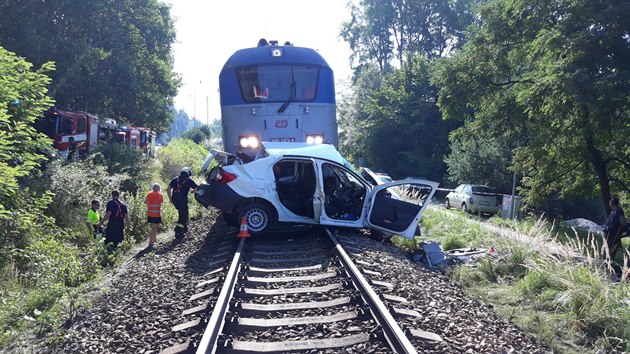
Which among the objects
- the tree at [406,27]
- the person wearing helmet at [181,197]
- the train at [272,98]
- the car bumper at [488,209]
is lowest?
the car bumper at [488,209]

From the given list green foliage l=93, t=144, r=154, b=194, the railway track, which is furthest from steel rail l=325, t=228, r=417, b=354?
green foliage l=93, t=144, r=154, b=194

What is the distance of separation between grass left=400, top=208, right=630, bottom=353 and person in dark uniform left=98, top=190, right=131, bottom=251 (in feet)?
20.7

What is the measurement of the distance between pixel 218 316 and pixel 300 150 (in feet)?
18.5

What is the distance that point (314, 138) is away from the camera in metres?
12.1

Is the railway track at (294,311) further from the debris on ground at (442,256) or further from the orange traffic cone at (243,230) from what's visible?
the debris on ground at (442,256)

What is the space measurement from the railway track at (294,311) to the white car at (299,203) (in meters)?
1.96

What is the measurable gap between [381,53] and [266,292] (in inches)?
1992

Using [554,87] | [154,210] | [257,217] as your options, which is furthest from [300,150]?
[554,87]

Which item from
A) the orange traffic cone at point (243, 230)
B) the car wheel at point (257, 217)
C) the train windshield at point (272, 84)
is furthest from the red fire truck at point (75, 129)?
the orange traffic cone at point (243, 230)

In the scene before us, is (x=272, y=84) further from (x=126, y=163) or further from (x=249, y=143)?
(x=126, y=163)

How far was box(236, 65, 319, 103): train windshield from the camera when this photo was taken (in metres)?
11.9

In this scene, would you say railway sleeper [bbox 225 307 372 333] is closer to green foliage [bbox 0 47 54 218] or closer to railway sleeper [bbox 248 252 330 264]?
railway sleeper [bbox 248 252 330 264]

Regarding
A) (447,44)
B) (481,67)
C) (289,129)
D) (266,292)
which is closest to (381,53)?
(447,44)

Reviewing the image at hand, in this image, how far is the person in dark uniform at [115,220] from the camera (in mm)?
9977
